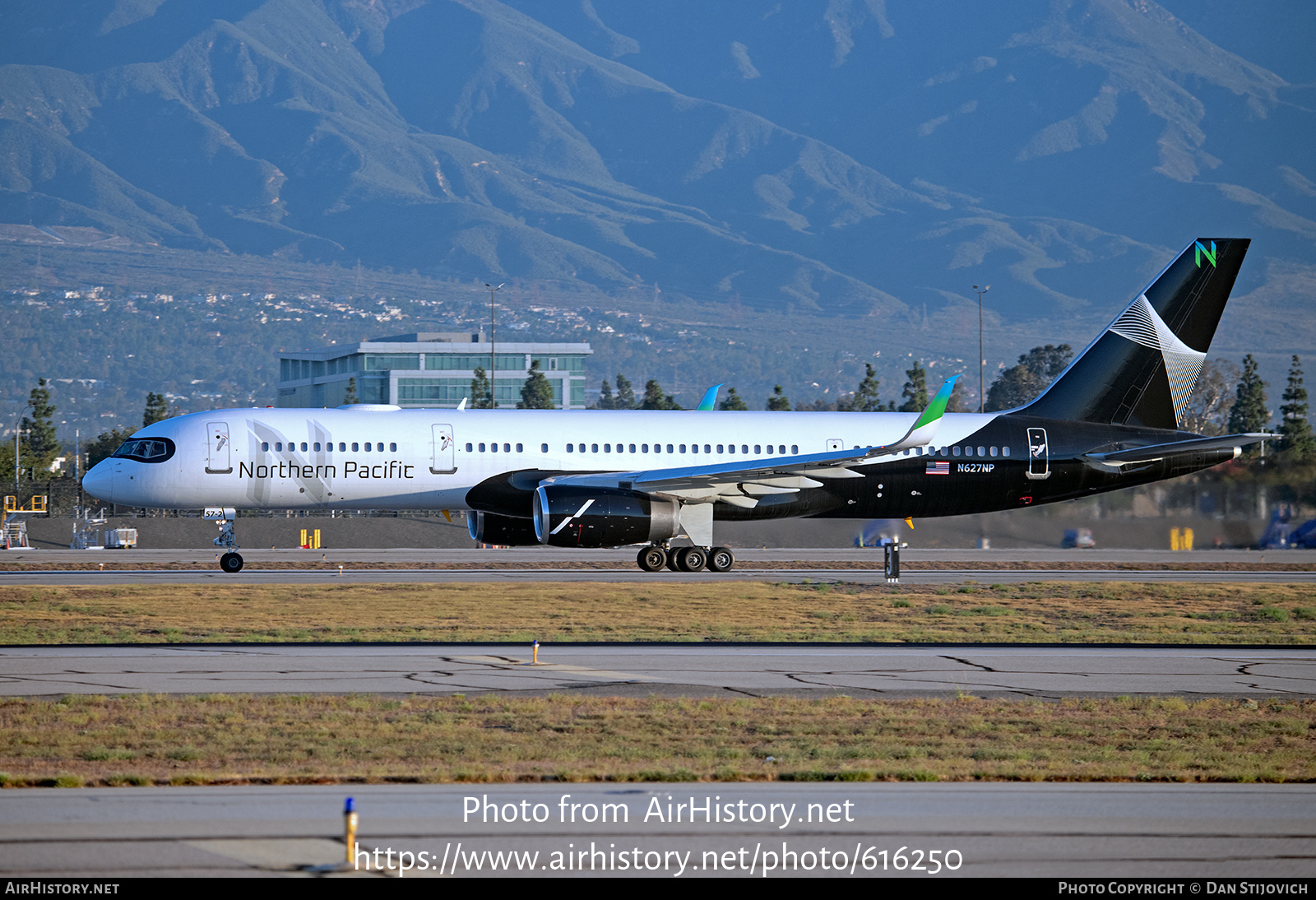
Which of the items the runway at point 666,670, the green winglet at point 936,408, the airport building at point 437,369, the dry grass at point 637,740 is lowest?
the dry grass at point 637,740

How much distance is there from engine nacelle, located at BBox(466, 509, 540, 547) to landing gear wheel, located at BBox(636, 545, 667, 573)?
300 centimetres

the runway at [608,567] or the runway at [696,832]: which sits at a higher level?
the runway at [608,567]

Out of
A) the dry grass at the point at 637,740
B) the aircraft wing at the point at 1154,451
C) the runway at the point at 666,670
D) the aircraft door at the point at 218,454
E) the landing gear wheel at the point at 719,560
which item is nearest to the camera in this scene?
the dry grass at the point at 637,740

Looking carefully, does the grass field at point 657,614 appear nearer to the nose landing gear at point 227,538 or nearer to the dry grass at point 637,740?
the nose landing gear at point 227,538

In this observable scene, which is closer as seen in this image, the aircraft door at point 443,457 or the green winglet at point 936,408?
the green winglet at point 936,408

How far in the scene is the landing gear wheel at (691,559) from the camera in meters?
37.7

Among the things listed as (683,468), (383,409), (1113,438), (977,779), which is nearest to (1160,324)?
(1113,438)

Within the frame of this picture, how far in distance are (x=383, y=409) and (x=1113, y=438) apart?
67.2 ft

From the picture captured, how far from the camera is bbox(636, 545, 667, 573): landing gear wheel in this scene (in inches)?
1486

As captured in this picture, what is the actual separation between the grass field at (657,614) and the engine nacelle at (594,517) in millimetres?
1192

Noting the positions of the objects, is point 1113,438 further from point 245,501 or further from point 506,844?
point 506,844

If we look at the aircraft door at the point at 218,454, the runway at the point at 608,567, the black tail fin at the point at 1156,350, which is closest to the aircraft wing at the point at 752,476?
the runway at the point at 608,567

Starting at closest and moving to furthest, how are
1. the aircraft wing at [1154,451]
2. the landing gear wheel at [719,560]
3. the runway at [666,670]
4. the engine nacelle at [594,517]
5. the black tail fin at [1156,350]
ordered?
the runway at [666,670], the engine nacelle at [594,517], the landing gear wheel at [719,560], the aircraft wing at [1154,451], the black tail fin at [1156,350]

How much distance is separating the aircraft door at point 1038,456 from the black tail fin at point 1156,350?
0.95 m
